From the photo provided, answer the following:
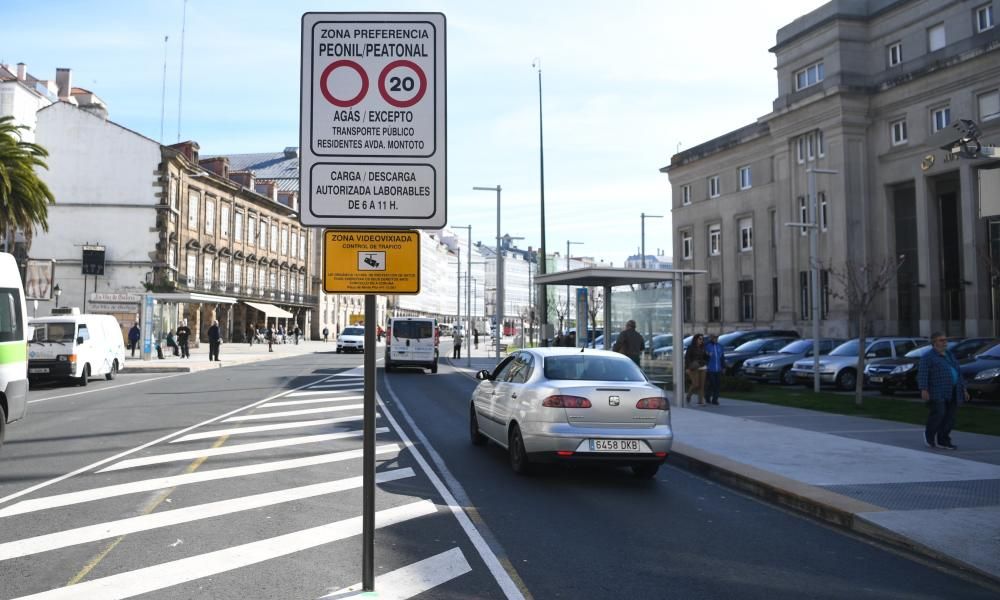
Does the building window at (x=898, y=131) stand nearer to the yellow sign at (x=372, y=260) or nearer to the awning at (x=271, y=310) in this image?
the yellow sign at (x=372, y=260)

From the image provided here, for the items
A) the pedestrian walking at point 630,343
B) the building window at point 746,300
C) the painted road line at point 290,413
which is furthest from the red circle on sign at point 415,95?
the building window at point 746,300

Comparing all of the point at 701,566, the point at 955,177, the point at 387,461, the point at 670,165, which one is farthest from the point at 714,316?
the point at 701,566

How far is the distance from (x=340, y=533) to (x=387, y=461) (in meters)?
3.50

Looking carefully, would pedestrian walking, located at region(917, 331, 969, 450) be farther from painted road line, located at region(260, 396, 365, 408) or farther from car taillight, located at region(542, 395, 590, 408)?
painted road line, located at region(260, 396, 365, 408)

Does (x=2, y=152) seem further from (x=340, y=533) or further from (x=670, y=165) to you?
(x=670, y=165)

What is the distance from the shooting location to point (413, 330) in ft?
103

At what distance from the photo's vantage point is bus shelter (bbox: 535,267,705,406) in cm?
1745

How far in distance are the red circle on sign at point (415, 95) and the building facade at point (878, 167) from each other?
29438mm

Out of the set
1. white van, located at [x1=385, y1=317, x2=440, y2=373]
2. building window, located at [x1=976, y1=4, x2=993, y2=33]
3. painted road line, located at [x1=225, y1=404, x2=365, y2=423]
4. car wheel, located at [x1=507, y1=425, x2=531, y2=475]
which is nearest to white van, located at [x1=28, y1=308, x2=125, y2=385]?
painted road line, located at [x1=225, y1=404, x2=365, y2=423]

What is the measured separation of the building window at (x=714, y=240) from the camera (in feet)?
164

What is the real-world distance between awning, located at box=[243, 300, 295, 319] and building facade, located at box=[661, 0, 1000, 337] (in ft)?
135

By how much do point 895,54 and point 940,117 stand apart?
4.91 m

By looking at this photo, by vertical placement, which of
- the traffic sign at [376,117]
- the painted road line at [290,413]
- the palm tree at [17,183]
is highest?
the palm tree at [17,183]

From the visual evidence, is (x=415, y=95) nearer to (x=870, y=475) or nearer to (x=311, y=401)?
(x=870, y=475)
